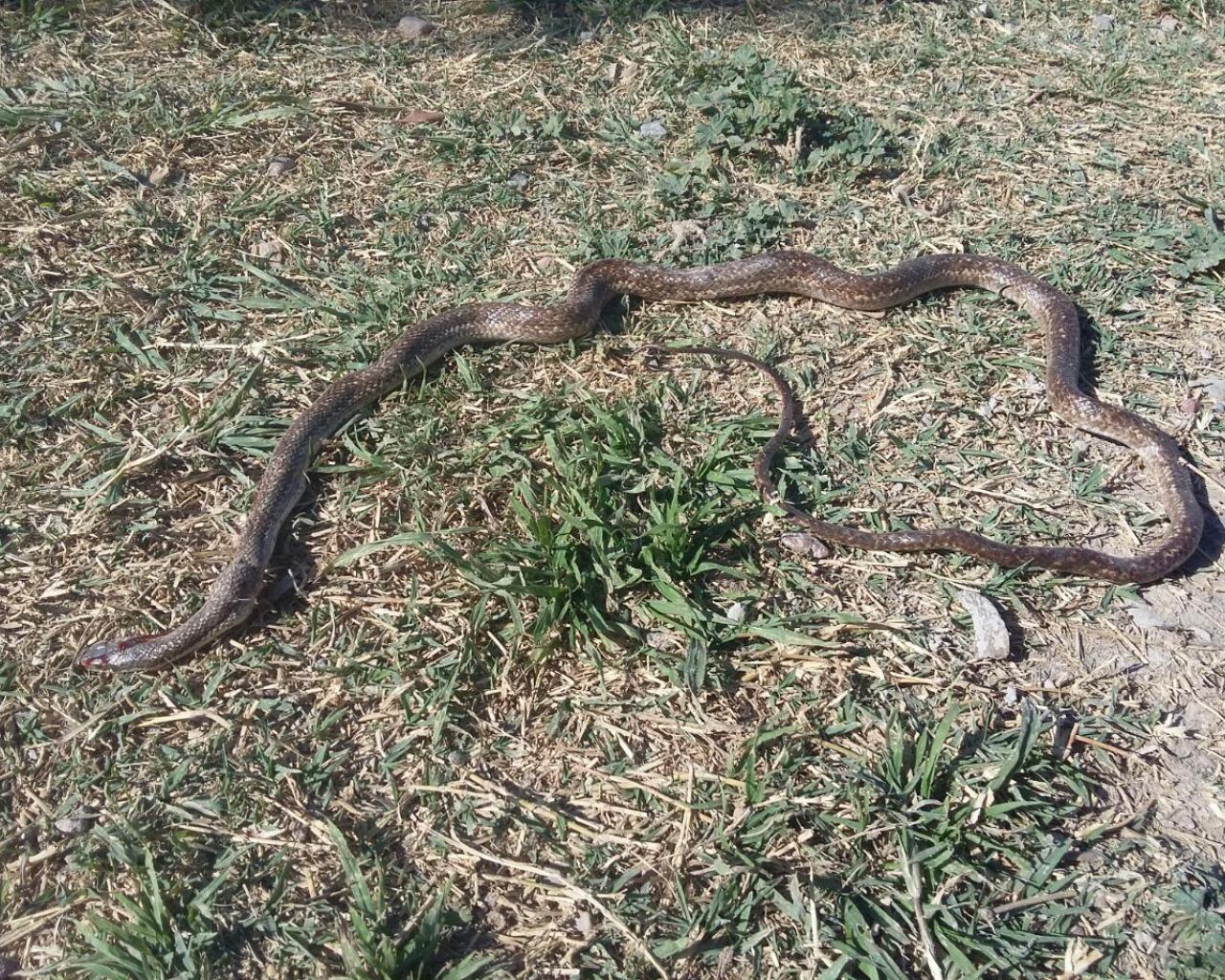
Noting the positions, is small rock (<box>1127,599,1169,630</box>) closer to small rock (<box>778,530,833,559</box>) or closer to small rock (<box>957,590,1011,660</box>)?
small rock (<box>957,590,1011,660</box>)

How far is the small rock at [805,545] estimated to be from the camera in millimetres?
4680

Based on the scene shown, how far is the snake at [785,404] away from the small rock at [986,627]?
0.87 ft

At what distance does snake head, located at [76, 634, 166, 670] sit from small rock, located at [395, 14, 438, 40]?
5.72m

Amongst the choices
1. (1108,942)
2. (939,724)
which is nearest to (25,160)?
(939,724)

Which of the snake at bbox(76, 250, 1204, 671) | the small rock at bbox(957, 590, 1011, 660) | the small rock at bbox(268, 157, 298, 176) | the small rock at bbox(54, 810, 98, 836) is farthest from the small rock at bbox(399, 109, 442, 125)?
the small rock at bbox(54, 810, 98, 836)

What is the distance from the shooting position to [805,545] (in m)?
4.70

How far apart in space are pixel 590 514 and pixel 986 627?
179 cm

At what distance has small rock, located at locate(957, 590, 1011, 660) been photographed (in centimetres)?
430

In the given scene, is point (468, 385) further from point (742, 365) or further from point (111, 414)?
point (111, 414)

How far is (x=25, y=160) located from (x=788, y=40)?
5.71 meters

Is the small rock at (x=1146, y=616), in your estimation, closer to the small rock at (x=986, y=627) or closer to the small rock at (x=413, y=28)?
the small rock at (x=986, y=627)

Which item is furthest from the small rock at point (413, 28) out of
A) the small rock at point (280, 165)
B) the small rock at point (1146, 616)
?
the small rock at point (1146, 616)

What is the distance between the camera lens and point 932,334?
5906 millimetres

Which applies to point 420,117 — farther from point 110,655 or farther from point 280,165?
point 110,655
